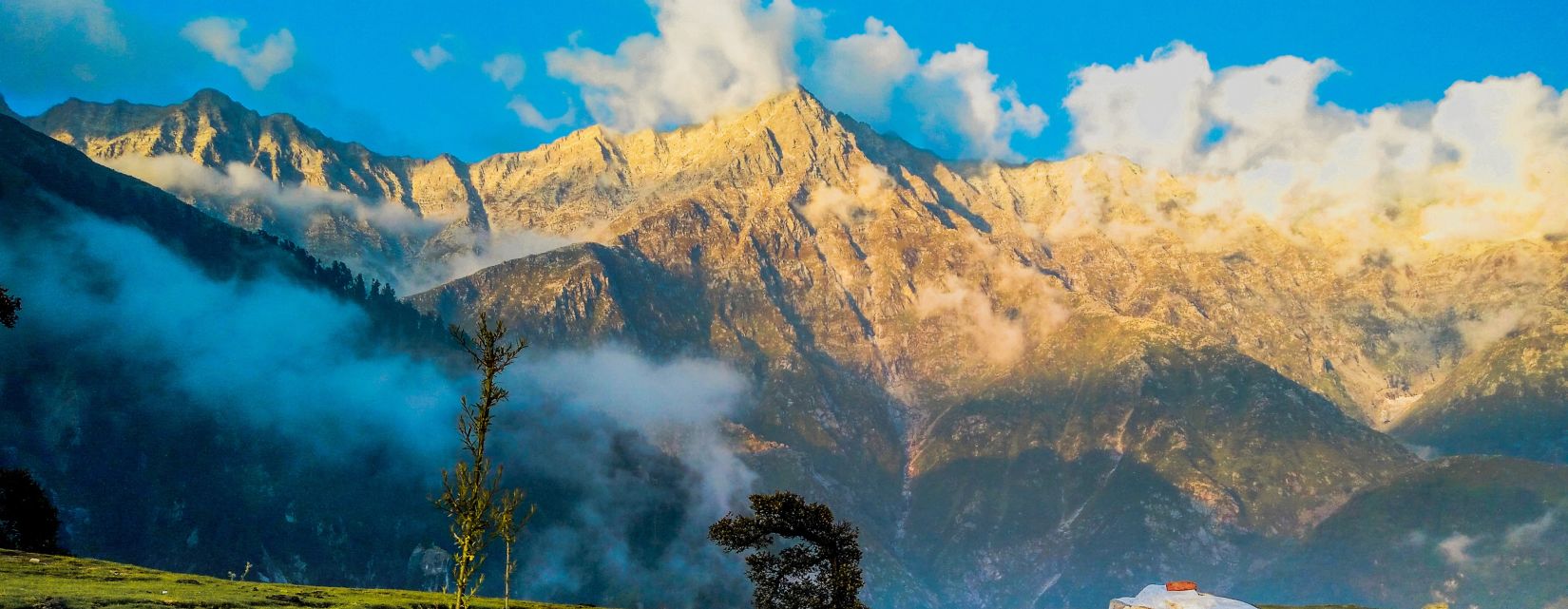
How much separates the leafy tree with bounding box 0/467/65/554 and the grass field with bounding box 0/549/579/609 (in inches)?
1962

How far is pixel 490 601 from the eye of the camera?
109m

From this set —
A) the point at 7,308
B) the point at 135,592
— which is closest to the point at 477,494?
the point at 135,592

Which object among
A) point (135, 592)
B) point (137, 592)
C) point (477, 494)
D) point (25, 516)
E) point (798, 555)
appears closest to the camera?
point (477, 494)

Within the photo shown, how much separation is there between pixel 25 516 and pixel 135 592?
294ft

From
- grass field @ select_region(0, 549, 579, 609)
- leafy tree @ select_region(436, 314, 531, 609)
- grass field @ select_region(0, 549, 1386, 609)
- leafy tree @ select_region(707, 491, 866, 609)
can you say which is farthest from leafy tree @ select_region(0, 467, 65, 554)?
leafy tree @ select_region(436, 314, 531, 609)

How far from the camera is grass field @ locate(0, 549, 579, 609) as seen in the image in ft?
249

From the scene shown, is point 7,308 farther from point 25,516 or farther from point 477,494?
point 25,516

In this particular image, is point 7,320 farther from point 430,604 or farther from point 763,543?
point 763,543

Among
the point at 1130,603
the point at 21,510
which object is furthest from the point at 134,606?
the point at 1130,603

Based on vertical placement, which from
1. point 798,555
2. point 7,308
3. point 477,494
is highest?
point 7,308

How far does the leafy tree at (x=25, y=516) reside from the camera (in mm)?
151000

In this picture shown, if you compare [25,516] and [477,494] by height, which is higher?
[25,516]

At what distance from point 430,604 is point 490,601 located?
13507 mm

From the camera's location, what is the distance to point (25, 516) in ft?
506
